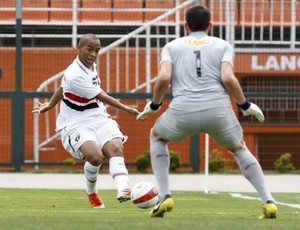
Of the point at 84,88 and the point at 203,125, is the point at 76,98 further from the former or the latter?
the point at 203,125

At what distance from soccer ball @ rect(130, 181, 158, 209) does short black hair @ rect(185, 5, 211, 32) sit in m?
1.61

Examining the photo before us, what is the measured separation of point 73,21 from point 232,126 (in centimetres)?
1567

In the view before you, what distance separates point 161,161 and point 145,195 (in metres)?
0.64

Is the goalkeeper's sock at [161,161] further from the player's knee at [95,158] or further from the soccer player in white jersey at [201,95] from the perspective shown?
the player's knee at [95,158]

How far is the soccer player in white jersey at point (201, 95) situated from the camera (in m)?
9.12

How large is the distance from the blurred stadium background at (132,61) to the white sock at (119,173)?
466 inches

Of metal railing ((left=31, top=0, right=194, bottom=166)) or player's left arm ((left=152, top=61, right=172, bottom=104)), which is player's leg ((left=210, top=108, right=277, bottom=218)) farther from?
metal railing ((left=31, top=0, right=194, bottom=166))

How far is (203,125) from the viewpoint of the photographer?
359 inches

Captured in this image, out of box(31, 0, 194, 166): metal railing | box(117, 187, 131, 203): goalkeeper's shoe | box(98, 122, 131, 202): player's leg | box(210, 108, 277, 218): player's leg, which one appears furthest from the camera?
box(31, 0, 194, 166): metal railing

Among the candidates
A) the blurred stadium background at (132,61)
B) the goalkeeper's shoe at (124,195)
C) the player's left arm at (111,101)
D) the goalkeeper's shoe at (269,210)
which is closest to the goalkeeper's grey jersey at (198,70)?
the goalkeeper's shoe at (269,210)

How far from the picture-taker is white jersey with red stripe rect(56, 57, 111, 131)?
11.9 m

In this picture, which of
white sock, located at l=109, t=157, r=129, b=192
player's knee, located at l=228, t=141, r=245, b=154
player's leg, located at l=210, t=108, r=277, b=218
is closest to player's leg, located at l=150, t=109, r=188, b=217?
player's leg, located at l=210, t=108, r=277, b=218

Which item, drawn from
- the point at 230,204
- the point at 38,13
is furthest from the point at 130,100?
the point at 230,204

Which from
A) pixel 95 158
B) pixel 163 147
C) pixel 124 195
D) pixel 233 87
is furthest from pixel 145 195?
pixel 95 158
